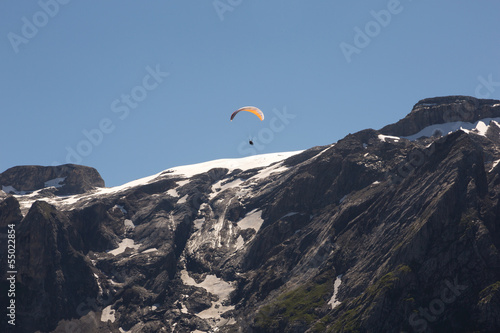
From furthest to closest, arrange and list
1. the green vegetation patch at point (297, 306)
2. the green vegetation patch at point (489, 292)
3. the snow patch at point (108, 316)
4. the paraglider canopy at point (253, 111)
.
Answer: the snow patch at point (108, 316) → the green vegetation patch at point (297, 306) → the paraglider canopy at point (253, 111) → the green vegetation patch at point (489, 292)

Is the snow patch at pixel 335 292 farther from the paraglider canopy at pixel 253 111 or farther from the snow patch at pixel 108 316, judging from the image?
the snow patch at pixel 108 316

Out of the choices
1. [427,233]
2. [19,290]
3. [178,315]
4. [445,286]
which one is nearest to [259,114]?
[427,233]

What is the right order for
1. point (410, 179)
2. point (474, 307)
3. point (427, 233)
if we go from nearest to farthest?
point (474, 307), point (427, 233), point (410, 179)

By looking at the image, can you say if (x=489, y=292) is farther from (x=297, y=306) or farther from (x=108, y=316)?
(x=108, y=316)

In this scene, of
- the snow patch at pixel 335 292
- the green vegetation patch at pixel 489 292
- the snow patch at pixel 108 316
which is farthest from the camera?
the snow patch at pixel 108 316

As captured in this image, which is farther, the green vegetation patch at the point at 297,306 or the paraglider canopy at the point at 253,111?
the green vegetation patch at the point at 297,306

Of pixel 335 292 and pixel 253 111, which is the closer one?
pixel 253 111

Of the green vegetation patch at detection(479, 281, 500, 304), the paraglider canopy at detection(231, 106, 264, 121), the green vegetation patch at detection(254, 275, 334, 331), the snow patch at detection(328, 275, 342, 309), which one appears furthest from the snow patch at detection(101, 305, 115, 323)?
the green vegetation patch at detection(479, 281, 500, 304)

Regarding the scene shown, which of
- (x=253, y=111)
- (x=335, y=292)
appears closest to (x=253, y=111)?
(x=253, y=111)

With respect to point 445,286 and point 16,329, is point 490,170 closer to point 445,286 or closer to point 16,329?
point 445,286

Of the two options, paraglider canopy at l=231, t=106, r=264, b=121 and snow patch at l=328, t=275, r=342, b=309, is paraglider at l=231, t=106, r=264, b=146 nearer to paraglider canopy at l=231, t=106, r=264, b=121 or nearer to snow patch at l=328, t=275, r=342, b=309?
paraglider canopy at l=231, t=106, r=264, b=121

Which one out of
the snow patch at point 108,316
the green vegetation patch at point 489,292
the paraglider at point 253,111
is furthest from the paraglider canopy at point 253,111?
the snow patch at point 108,316
